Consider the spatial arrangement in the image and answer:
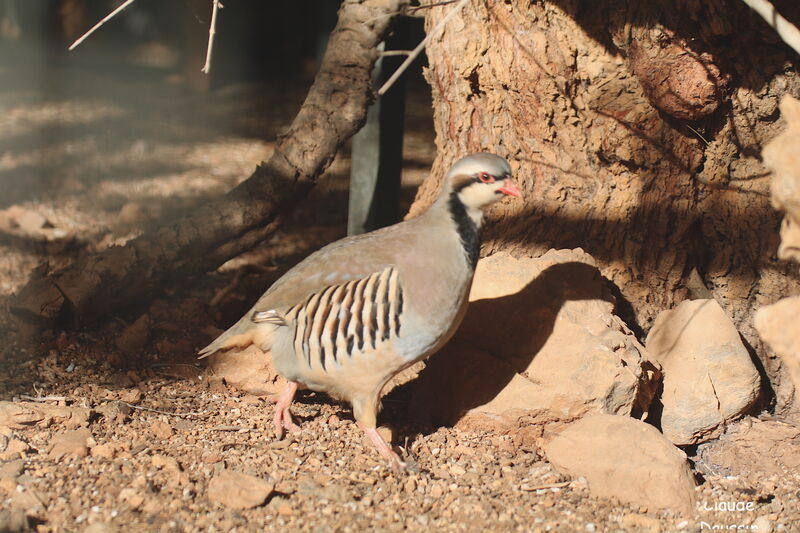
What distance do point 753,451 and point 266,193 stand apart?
2.51 metres

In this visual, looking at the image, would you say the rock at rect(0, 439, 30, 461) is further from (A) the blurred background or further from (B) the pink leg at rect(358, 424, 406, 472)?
(A) the blurred background

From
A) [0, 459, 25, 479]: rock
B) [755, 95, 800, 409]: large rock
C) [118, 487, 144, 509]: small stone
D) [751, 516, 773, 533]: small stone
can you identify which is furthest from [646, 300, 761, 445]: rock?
[0, 459, 25, 479]: rock

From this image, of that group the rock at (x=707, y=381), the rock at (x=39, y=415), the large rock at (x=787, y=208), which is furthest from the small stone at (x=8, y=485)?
the rock at (x=707, y=381)

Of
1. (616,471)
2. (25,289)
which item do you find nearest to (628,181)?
(616,471)

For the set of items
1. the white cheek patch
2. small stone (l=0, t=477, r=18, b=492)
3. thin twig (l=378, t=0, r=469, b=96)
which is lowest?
small stone (l=0, t=477, r=18, b=492)

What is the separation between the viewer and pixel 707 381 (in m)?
3.73

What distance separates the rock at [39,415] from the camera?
340cm

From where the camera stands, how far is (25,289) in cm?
424

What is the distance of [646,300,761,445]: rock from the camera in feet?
12.3

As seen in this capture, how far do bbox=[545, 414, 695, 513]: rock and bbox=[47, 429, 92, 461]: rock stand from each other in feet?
5.79

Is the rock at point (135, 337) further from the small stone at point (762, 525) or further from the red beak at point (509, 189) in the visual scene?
the small stone at point (762, 525)

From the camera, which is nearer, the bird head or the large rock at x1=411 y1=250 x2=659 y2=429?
the bird head

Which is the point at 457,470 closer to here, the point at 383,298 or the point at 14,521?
the point at 383,298

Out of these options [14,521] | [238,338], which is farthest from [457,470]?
[14,521]
